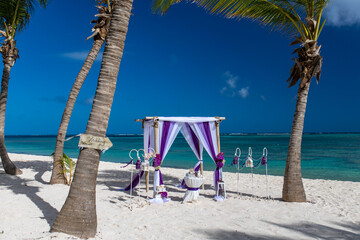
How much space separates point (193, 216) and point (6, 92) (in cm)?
789

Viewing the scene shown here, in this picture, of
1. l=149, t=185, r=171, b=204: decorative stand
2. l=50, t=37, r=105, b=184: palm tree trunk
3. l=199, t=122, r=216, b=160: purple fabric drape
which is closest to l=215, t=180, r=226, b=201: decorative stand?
l=199, t=122, r=216, b=160: purple fabric drape

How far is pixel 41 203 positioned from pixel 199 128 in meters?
4.54

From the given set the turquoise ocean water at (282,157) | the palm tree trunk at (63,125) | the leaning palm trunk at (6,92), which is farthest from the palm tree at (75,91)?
the turquoise ocean water at (282,157)

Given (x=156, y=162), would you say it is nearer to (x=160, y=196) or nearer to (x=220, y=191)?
(x=160, y=196)

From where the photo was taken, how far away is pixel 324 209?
6.05m

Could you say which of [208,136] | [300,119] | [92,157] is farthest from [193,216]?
[300,119]

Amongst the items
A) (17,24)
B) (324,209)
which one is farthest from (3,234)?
(17,24)

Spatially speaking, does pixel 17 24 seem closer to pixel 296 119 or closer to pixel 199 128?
pixel 199 128

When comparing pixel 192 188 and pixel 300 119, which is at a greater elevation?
pixel 300 119

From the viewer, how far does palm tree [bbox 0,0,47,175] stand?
9258 mm

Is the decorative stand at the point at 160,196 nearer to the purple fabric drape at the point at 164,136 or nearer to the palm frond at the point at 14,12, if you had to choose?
the purple fabric drape at the point at 164,136

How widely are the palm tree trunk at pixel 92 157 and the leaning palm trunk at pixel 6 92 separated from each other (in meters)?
6.85

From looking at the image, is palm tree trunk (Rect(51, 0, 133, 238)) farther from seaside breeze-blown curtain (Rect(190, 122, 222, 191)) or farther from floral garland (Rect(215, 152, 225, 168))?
seaside breeze-blown curtain (Rect(190, 122, 222, 191))

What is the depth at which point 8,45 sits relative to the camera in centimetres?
975
